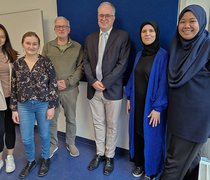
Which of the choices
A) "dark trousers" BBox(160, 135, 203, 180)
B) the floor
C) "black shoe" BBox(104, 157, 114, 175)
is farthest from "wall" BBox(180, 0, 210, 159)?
"black shoe" BBox(104, 157, 114, 175)

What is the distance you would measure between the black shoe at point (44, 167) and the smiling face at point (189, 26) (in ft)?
5.95

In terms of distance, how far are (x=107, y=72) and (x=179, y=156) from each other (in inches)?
37.0

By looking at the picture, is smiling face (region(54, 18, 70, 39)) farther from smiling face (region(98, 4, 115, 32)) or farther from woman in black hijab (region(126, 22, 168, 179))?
woman in black hijab (region(126, 22, 168, 179))

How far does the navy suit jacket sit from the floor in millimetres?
793

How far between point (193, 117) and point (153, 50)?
639mm

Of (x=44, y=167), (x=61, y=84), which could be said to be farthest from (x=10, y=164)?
(x=61, y=84)

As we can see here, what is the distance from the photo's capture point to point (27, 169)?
7.28ft

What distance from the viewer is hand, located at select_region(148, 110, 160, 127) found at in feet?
5.90

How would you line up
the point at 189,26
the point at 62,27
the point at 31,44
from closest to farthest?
the point at 189,26, the point at 31,44, the point at 62,27

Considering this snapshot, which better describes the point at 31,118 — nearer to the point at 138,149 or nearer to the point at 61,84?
the point at 61,84

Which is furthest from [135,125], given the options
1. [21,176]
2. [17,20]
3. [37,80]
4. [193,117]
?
[17,20]

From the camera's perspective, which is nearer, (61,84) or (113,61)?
(113,61)

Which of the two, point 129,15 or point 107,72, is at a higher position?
point 129,15

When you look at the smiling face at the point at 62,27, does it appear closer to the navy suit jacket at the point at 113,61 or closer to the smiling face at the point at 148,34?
the navy suit jacket at the point at 113,61
